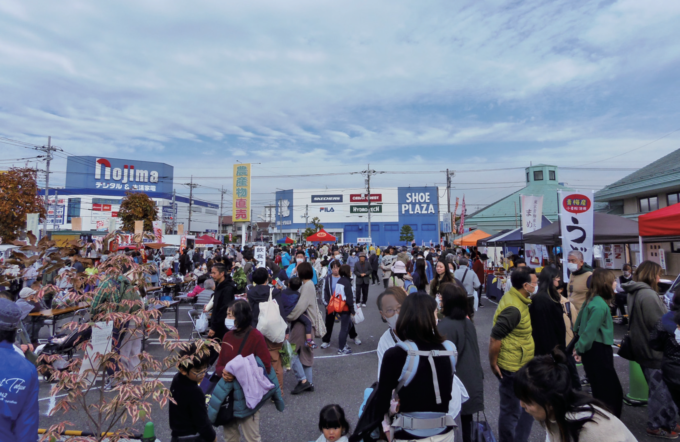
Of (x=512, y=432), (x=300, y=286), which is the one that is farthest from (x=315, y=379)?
(x=512, y=432)

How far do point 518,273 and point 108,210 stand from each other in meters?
61.3

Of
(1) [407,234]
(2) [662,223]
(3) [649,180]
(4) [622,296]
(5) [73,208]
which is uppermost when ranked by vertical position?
(5) [73,208]

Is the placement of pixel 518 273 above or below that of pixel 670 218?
below

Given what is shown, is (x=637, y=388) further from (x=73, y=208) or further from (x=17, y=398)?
(x=73, y=208)

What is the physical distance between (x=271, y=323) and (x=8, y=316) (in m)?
2.40

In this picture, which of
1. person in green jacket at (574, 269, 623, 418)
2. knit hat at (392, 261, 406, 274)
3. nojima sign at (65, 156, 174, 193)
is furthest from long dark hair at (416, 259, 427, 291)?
nojima sign at (65, 156, 174, 193)

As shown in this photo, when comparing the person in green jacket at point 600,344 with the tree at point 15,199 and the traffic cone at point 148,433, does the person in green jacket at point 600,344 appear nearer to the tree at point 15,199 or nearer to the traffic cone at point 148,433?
the traffic cone at point 148,433

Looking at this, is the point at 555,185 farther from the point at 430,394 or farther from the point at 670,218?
the point at 430,394

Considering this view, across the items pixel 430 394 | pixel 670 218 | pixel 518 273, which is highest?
pixel 670 218

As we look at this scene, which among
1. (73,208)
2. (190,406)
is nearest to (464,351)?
(190,406)

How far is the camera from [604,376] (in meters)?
3.84

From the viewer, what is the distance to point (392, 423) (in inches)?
88.6

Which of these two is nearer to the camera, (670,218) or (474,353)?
(474,353)

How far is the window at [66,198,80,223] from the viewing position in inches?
2067
